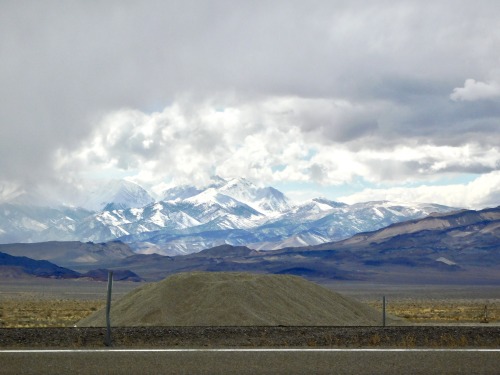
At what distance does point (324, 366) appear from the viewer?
12.2m

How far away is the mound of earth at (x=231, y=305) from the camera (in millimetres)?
32844

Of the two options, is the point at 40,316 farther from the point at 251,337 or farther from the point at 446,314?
the point at 251,337

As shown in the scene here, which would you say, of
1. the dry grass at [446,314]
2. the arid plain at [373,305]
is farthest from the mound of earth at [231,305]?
the dry grass at [446,314]

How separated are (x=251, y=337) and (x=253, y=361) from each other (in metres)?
5.07

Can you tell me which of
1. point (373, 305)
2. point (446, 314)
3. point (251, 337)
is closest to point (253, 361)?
point (251, 337)

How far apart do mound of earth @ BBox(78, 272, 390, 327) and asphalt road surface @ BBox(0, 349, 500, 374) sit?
18.3 m

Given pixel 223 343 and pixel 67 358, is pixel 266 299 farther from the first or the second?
pixel 67 358

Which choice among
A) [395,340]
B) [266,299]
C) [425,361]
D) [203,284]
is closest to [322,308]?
[266,299]

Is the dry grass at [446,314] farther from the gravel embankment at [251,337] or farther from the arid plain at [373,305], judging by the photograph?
the gravel embankment at [251,337]

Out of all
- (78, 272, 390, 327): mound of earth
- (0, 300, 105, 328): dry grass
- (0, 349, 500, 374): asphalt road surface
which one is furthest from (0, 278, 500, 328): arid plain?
(0, 349, 500, 374): asphalt road surface

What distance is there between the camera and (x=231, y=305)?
111ft

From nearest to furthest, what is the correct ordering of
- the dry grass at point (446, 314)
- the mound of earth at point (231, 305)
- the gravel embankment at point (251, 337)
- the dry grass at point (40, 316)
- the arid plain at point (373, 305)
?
the gravel embankment at point (251, 337), the mound of earth at point (231, 305), the dry grass at point (40, 316), the arid plain at point (373, 305), the dry grass at point (446, 314)

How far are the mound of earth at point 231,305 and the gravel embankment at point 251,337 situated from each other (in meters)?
13.5

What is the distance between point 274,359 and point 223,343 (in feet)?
12.6
